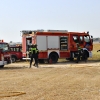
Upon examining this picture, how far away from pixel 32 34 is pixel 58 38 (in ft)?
7.55

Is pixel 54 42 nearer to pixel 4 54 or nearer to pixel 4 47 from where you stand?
pixel 4 47

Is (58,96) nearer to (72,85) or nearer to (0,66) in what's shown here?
(72,85)

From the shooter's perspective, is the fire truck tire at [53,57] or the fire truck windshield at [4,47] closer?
the fire truck windshield at [4,47]

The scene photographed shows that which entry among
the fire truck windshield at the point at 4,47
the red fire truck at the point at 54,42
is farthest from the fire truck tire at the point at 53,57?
the fire truck windshield at the point at 4,47

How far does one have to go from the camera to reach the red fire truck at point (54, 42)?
27.2 meters

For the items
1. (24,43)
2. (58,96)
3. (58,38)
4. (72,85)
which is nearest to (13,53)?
(24,43)

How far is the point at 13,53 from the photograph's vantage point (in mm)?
31047

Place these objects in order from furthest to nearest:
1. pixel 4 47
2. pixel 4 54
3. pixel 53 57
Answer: pixel 53 57 → pixel 4 47 → pixel 4 54

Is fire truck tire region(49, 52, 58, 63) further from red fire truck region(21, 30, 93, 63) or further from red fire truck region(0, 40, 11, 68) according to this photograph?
red fire truck region(0, 40, 11, 68)

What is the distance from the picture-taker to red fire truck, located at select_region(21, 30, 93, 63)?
27.2m

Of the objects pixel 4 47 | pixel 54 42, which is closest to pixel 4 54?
pixel 4 47

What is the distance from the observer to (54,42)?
91.0ft

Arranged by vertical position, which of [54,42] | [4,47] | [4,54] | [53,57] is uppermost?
[54,42]

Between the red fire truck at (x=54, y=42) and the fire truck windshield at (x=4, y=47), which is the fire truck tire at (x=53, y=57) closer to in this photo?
the red fire truck at (x=54, y=42)
